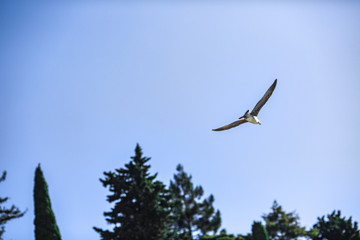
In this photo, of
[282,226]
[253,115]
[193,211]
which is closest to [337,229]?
[282,226]

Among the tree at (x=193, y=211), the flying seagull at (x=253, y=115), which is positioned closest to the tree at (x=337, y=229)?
the tree at (x=193, y=211)

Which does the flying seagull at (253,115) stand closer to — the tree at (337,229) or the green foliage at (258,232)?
the green foliage at (258,232)

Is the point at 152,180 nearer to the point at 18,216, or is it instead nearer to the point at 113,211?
the point at 113,211

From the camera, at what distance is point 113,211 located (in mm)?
16250

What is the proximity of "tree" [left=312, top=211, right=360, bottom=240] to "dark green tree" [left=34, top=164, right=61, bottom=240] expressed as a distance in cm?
2559

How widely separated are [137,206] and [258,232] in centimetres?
1362

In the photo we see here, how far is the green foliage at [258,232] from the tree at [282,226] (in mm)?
6270

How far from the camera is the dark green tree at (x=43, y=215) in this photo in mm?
16125

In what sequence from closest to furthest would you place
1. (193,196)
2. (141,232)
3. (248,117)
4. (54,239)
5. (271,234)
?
1. (248,117)
2. (141,232)
3. (54,239)
4. (193,196)
5. (271,234)

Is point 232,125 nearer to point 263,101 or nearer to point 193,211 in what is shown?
point 263,101

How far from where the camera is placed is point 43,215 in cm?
1667

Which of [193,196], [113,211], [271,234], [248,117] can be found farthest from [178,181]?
[248,117]

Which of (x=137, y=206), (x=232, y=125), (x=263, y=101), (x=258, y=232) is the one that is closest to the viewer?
(x=263, y=101)

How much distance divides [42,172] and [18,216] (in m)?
5.31
